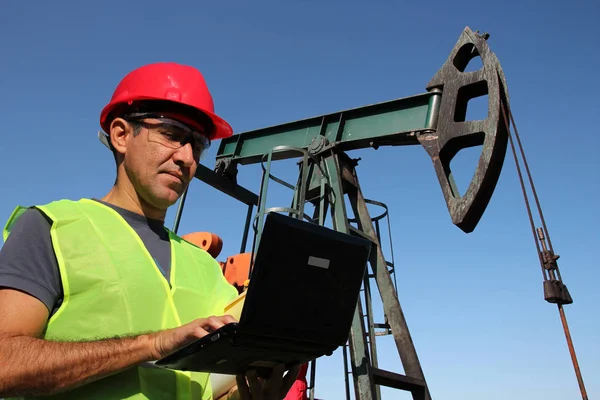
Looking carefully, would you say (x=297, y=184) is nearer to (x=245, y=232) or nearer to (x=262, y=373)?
(x=245, y=232)

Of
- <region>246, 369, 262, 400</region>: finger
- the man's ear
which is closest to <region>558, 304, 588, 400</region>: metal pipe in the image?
<region>246, 369, 262, 400</region>: finger

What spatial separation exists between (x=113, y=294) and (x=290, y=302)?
21.9 inches

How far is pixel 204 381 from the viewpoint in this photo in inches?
71.6

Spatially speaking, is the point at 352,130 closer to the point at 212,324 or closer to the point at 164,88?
the point at 164,88

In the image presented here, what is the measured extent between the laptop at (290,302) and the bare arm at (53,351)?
5 centimetres

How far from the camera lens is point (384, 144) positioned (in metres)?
6.71

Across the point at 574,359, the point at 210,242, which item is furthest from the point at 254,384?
the point at 210,242

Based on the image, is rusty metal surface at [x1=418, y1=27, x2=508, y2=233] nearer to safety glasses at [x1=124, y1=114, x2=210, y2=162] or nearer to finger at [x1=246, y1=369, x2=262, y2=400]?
safety glasses at [x1=124, y1=114, x2=210, y2=162]

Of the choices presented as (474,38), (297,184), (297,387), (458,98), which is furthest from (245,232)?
(474,38)

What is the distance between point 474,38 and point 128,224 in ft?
17.0

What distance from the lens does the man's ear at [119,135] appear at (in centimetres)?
201

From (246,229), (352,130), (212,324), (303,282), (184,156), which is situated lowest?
(212,324)

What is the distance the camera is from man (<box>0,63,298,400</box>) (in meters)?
1.35

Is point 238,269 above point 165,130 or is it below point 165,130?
above
